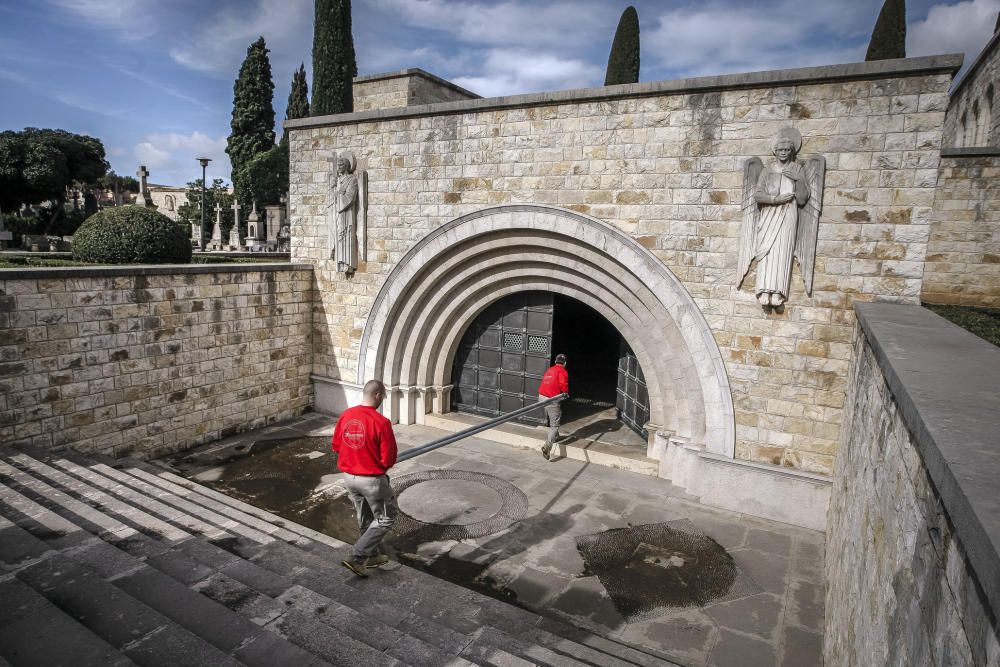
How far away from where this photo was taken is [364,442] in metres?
3.95

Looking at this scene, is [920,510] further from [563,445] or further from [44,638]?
[563,445]

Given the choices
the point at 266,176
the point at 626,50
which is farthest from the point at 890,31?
the point at 266,176

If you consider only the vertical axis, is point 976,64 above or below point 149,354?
above

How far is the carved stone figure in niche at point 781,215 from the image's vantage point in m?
5.74

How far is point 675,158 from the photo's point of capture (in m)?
6.37

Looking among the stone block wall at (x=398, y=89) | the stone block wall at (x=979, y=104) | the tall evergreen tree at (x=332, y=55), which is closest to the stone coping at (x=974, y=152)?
the stone block wall at (x=979, y=104)

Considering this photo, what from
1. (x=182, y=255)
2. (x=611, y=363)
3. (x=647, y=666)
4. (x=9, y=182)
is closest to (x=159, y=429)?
(x=182, y=255)

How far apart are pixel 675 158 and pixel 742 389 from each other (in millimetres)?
2723

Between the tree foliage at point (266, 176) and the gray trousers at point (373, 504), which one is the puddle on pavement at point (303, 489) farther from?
the tree foliage at point (266, 176)

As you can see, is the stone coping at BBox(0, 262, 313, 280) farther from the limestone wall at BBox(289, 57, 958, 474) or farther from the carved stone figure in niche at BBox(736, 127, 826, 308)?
the carved stone figure in niche at BBox(736, 127, 826, 308)

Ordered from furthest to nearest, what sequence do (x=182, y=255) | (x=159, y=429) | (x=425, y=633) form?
(x=182, y=255) → (x=159, y=429) → (x=425, y=633)

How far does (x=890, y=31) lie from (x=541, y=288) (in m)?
13.8

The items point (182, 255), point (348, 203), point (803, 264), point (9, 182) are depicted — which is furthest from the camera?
point (9, 182)

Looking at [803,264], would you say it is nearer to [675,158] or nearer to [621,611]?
[675,158]
